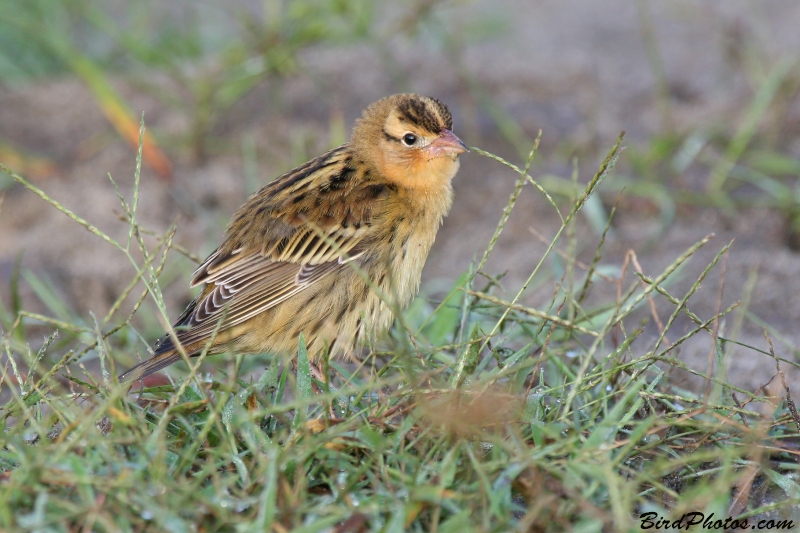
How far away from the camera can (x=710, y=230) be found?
17.7 ft

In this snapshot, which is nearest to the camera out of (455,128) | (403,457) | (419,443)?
(403,457)

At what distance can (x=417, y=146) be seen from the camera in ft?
14.2

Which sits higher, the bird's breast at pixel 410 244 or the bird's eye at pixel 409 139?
the bird's eye at pixel 409 139

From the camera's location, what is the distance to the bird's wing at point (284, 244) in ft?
13.3

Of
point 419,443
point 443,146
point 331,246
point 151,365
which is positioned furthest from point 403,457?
point 443,146

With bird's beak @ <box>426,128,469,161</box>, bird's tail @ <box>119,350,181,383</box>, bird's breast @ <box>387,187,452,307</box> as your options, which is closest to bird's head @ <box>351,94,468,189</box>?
bird's beak @ <box>426,128,469,161</box>

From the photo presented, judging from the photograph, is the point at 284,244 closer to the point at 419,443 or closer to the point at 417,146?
the point at 417,146

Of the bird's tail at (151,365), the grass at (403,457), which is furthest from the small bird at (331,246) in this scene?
the grass at (403,457)

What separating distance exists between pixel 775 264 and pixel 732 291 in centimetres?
40

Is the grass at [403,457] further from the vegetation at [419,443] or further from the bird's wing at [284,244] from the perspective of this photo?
the bird's wing at [284,244]

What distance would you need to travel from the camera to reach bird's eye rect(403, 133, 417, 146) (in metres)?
4.34

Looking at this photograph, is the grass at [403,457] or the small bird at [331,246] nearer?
the grass at [403,457]

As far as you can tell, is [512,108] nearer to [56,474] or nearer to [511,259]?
[511,259]

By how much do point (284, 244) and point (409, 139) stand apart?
761 mm
